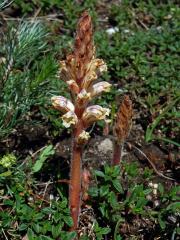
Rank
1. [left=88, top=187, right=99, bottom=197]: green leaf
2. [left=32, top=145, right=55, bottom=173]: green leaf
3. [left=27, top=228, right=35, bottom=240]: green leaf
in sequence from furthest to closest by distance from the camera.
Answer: [left=32, top=145, right=55, bottom=173]: green leaf < [left=88, top=187, right=99, bottom=197]: green leaf < [left=27, top=228, right=35, bottom=240]: green leaf

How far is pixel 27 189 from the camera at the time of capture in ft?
12.0

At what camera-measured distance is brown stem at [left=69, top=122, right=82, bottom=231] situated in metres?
2.98

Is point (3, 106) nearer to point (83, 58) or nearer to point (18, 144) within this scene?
point (18, 144)

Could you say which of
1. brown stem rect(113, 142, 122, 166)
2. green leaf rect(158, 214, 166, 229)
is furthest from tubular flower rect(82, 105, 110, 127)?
green leaf rect(158, 214, 166, 229)

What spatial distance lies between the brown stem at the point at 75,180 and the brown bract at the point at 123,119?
1.24 feet

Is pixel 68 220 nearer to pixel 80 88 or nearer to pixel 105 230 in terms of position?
pixel 105 230

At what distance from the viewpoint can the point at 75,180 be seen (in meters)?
3.09

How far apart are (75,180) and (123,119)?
1.64ft

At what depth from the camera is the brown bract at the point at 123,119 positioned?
3.18 meters

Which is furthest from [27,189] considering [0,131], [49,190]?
[0,131]

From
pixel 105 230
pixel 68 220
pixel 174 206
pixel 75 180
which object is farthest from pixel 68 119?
pixel 174 206

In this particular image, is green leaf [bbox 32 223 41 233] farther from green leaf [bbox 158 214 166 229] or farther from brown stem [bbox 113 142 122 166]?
green leaf [bbox 158 214 166 229]

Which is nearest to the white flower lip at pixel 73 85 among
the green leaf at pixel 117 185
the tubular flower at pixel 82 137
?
the tubular flower at pixel 82 137

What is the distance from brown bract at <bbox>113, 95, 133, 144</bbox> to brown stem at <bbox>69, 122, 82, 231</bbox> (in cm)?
38
